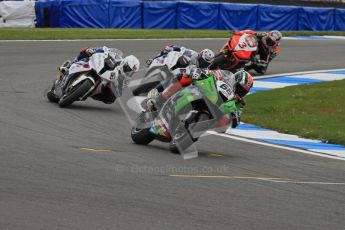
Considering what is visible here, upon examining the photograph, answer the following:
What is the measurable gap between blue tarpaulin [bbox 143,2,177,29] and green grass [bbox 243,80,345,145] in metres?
14.3

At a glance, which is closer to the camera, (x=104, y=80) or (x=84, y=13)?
(x=104, y=80)

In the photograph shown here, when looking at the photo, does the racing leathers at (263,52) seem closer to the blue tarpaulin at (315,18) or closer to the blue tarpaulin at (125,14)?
the blue tarpaulin at (125,14)

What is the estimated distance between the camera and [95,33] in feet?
90.2

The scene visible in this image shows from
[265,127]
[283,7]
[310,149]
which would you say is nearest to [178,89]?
[310,149]

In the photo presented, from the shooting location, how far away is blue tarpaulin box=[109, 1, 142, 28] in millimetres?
30953

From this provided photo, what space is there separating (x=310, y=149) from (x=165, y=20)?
21411mm

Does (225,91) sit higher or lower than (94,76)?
higher

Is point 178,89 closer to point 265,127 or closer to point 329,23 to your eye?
point 265,127

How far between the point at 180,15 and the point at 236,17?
8.01 feet

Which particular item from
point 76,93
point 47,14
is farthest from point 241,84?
point 47,14

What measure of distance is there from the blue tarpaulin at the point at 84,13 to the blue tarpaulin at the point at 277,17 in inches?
266

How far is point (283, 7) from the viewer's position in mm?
34688

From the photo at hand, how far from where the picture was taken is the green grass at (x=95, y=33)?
83.4ft

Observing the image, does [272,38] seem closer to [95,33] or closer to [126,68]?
[126,68]
